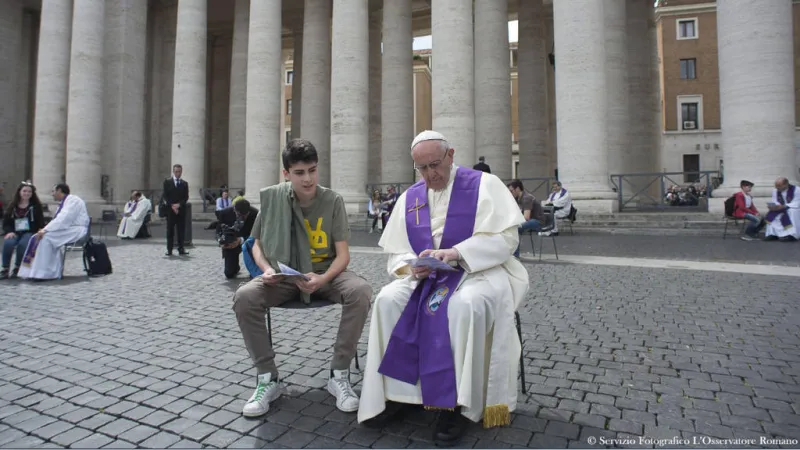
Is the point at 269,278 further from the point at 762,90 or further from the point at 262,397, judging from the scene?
the point at 762,90

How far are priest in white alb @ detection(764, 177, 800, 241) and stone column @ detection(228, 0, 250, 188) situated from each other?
19597mm

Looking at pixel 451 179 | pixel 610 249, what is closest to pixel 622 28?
pixel 610 249

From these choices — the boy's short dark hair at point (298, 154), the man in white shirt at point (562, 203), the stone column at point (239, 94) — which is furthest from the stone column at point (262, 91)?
the boy's short dark hair at point (298, 154)

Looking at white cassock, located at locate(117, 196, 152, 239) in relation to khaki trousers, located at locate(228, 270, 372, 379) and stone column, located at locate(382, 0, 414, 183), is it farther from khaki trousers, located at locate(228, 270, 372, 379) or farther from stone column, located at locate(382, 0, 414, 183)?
khaki trousers, located at locate(228, 270, 372, 379)

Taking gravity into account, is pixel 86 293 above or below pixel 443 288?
below

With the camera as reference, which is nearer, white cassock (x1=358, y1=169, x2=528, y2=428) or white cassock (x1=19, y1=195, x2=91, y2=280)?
white cassock (x1=358, y1=169, x2=528, y2=428)

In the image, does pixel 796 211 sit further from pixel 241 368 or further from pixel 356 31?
pixel 356 31

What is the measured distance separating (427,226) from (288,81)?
46.5m

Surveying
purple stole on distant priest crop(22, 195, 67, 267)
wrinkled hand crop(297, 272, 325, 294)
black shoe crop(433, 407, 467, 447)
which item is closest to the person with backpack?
black shoe crop(433, 407, 467, 447)

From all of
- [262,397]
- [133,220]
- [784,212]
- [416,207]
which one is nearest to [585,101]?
[784,212]

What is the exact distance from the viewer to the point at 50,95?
20047mm

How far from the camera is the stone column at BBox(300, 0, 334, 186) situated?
2022 cm

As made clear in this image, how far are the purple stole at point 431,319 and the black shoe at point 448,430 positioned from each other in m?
0.08

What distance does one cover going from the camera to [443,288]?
8.57ft
